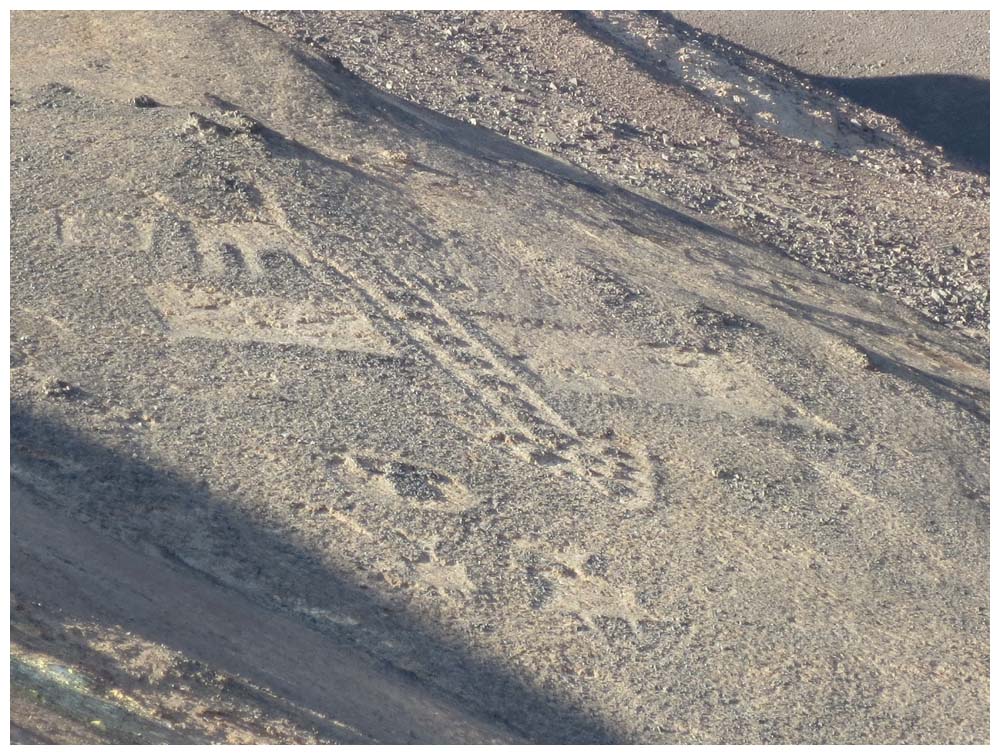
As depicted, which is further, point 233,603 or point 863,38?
point 863,38

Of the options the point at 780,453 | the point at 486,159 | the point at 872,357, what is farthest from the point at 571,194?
the point at 780,453

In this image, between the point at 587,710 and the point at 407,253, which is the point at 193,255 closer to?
the point at 407,253

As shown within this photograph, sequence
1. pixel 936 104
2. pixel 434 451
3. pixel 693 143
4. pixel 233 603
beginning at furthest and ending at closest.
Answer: pixel 936 104 → pixel 693 143 → pixel 434 451 → pixel 233 603

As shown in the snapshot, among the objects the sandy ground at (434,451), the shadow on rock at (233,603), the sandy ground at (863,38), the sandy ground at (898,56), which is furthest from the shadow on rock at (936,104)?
the shadow on rock at (233,603)

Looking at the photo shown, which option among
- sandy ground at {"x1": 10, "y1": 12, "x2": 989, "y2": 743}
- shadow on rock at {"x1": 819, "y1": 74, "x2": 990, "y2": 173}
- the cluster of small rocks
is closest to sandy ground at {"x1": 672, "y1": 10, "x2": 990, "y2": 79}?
shadow on rock at {"x1": 819, "y1": 74, "x2": 990, "y2": 173}

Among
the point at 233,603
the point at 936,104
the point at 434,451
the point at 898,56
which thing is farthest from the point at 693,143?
the point at 233,603

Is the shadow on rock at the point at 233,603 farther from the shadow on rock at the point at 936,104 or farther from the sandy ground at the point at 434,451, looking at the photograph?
the shadow on rock at the point at 936,104

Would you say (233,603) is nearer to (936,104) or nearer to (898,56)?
(936,104)

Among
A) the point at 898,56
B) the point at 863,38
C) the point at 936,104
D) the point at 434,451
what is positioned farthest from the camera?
the point at 863,38

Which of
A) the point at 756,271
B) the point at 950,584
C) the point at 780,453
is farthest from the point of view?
the point at 756,271
